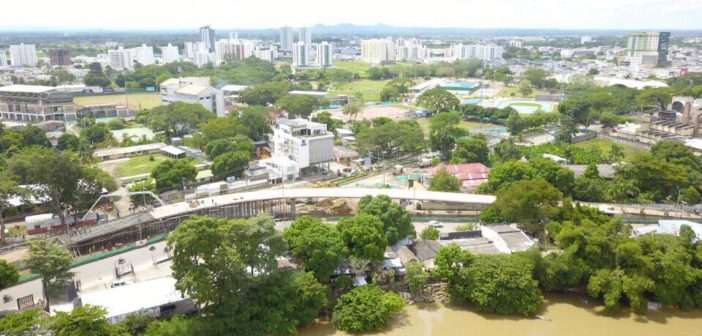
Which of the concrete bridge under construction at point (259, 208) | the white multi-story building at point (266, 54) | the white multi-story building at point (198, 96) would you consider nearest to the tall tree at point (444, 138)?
the concrete bridge under construction at point (259, 208)

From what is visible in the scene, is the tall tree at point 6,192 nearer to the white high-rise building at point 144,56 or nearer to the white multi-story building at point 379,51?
the white high-rise building at point 144,56

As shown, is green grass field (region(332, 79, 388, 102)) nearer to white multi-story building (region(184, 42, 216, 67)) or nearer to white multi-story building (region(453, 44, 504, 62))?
white multi-story building (region(184, 42, 216, 67))

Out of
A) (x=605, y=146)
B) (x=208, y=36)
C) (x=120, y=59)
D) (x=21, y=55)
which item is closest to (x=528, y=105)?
(x=605, y=146)

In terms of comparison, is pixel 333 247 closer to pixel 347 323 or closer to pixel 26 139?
pixel 347 323

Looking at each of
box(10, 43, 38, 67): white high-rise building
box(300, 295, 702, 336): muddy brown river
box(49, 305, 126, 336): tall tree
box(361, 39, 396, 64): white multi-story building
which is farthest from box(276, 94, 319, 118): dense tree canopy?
box(361, 39, 396, 64): white multi-story building

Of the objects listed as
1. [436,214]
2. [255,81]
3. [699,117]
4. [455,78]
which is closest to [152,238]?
[436,214]

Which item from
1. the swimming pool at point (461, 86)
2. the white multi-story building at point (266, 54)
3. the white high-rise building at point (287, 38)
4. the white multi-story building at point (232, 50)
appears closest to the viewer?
the swimming pool at point (461, 86)

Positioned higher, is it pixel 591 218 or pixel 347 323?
pixel 591 218
